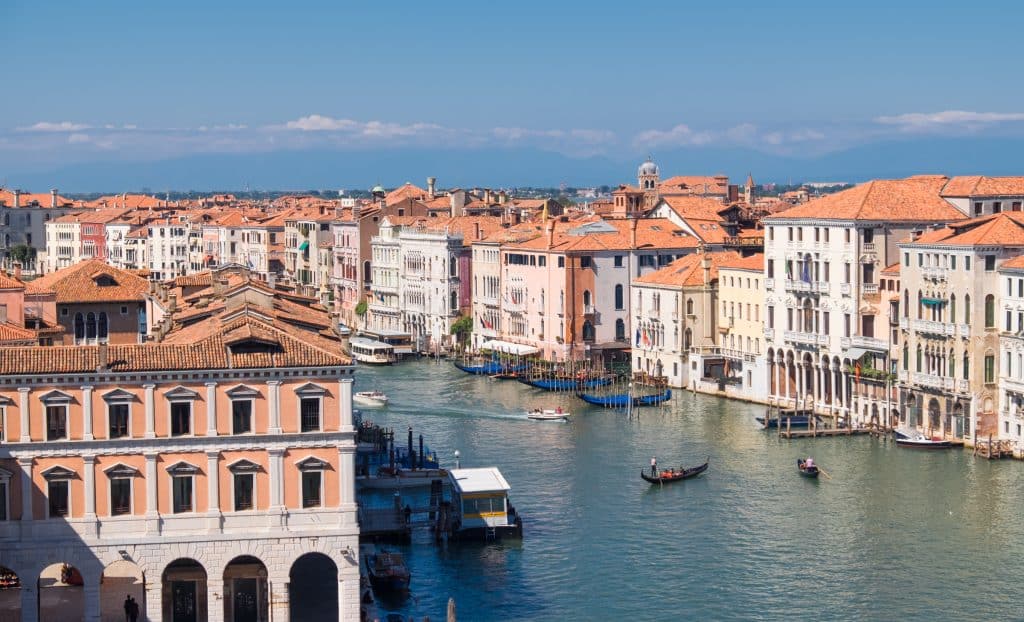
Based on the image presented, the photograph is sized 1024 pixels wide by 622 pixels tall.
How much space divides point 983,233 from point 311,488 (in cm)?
1920

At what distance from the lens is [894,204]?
136ft

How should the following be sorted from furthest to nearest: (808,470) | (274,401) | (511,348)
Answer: (511,348), (808,470), (274,401)

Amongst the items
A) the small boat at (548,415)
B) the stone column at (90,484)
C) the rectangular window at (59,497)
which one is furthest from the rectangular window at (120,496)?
the small boat at (548,415)

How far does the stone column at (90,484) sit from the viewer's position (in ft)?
68.3

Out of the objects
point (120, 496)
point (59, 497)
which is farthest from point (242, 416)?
point (59, 497)

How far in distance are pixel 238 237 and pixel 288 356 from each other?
65949mm

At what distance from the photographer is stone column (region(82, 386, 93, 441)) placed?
68.4 ft

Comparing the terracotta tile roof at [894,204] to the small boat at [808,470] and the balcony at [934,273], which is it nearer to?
the balcony at [934,273]

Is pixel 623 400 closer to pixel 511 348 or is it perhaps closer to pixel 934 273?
pixel 934 273

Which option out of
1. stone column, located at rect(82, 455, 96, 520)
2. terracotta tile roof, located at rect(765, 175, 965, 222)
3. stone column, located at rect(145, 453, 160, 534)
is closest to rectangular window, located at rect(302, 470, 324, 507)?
stone column, located at rect(145, 453, 160, 534)

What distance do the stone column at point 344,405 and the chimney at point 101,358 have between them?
2.71m

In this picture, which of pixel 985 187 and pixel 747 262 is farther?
pixel 747 262

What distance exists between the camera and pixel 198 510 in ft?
68.9

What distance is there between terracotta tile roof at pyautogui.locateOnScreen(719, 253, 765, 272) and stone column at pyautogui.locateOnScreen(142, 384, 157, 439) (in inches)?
1049
